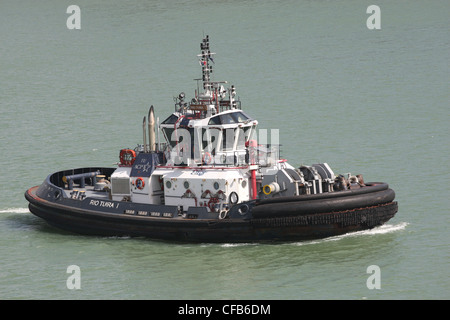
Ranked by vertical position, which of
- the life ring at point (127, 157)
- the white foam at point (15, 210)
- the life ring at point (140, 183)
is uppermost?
the life ring at point (127, 157)

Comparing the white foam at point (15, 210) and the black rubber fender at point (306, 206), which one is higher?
the black rubber fender at point (306, 206)

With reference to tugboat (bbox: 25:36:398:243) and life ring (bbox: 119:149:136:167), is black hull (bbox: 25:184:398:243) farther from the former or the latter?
life ring (bbox: 119:149:136:167)

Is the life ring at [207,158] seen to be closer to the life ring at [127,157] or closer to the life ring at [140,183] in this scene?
the life ring at [140,183]

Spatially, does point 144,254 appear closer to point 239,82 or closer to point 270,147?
point 270,147

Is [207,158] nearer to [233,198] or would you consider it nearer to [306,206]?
[233,198]

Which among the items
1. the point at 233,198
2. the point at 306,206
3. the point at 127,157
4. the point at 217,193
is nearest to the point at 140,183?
the point at 127,157

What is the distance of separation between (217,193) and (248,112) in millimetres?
21806

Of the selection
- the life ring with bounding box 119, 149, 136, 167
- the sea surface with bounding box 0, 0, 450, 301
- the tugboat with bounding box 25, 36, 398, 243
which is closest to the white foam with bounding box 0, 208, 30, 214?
the sea surface with bounding box 0, 0, 450, 301

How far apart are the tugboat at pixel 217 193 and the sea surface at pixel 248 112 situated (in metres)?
0.56

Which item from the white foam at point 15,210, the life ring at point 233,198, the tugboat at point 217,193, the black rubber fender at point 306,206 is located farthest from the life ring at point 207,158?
the white foam at point 15,210

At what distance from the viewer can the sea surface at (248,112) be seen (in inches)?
918

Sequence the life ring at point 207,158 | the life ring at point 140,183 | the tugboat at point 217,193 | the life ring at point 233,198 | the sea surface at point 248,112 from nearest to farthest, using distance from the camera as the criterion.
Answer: the sea surface at point 248,112, the tugboat at point 217,193, the life ring at point 233,198, the life ring at point 207,158, the life ring at point 140,183

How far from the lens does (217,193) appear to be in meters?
26.3

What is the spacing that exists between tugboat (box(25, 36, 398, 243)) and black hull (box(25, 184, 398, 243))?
29mm
